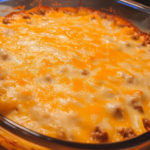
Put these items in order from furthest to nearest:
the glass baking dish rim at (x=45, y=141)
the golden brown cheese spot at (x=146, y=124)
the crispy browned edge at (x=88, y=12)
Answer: the crispy browned edge at (x=88, y=12) < the golden brown cheese spot at (x=146, y=124) < the glass baking dish rim at (x=45, y=141)

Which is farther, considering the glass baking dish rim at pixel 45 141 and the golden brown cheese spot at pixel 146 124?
the golden brown cheese spot at pixel 146 124

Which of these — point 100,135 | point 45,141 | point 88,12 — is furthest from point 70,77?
point 88,12

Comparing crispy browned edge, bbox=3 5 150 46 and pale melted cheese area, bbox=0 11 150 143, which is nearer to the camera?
pale melted cheese area, bbox=0 11 150 143

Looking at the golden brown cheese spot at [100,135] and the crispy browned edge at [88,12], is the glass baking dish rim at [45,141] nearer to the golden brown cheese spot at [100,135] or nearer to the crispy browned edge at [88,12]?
the golden brown cheese spot at [100,135]

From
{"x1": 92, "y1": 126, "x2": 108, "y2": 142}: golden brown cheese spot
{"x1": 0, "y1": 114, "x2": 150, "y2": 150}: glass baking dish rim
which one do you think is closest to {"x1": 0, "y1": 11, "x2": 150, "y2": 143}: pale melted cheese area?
{"x1": 92, "y1": 126, "x2": 108, "y2": 142}: golden brown cheese spot

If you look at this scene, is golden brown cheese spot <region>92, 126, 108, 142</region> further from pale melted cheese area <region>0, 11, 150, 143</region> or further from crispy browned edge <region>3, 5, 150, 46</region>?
crispy browned edge <region>3, 5, 150, 46</region>

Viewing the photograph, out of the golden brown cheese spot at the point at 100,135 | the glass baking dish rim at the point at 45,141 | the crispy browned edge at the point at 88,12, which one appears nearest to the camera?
the glass baking dish rim at the point at 45,141

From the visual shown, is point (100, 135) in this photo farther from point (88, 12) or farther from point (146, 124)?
point (88, 12)

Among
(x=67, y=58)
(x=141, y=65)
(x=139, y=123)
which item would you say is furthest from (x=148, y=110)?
(x=67, y=58)

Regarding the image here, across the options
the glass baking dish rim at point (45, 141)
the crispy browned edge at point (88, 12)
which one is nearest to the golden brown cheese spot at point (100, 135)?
the glass baking dish rim at point (45, 141)
